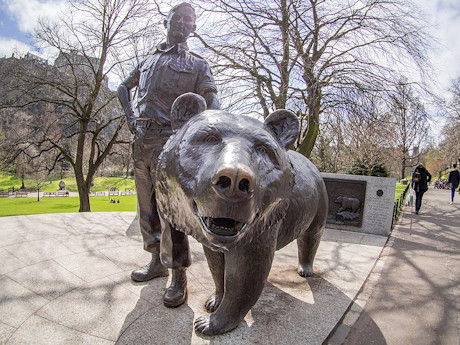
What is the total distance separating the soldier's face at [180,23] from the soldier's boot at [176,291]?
2067 mm

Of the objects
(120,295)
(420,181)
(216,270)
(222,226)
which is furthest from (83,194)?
(420,181)

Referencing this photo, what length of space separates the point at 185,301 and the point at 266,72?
30.6 ft

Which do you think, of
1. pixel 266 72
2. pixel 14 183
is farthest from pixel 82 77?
pixel 14 183

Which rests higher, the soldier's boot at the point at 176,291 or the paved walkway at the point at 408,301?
the soldier's boot at the point at 176,291

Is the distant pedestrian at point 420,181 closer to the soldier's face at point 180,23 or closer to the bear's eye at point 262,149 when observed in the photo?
the soldier's face at point 180,23

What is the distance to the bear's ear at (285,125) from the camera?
1.89m

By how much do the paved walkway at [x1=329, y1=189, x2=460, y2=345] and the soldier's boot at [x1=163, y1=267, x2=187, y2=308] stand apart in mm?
1279

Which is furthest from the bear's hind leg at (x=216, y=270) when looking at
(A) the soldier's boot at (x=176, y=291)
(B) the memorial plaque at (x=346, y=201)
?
(B) the memorial plaque at (x=346, y=201)

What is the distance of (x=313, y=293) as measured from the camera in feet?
10.1

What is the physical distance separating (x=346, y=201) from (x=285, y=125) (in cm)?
580

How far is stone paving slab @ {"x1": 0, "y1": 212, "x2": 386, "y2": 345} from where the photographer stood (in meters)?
2.13

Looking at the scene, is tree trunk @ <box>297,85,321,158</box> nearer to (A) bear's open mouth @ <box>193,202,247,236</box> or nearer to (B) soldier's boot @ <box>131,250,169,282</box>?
(B) soldier's boot @ <box>131,250,169,282</box>

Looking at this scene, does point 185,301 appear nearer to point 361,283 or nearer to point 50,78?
point 361,283

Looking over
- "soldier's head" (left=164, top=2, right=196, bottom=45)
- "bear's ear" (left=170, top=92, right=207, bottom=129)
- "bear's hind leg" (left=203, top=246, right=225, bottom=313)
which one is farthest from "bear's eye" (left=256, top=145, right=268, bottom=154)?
"soldier's head" (left=164, top=2, right=196, bottom=45)
